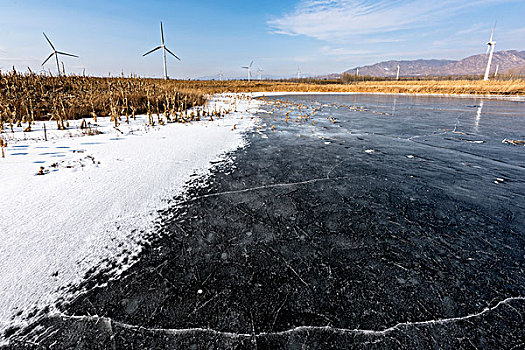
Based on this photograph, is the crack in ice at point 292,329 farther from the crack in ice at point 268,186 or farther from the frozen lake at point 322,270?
the crack in ice at point 268,186

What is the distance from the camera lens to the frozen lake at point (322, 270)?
55.1 inches

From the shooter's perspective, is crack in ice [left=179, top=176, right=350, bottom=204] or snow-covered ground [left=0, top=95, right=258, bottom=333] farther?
crack in ice [left=179, top=176, right=350, bottom=204]

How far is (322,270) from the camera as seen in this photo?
6.17 ft

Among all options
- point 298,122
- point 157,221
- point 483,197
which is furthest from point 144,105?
point 483,197

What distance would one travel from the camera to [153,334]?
1.38 m

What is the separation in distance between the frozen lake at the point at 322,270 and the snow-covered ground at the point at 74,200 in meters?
0.27

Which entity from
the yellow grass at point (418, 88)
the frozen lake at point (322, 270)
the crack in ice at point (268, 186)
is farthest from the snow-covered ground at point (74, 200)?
the yellow grass at point (418, 88)

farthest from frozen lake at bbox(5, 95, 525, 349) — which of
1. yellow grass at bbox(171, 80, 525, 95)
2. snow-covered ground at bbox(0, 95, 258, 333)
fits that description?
yellow grass at bbox(171, 80, 525, 95)

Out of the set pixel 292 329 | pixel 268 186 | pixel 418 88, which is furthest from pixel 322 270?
pixel 418 88

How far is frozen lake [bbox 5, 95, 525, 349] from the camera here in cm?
140

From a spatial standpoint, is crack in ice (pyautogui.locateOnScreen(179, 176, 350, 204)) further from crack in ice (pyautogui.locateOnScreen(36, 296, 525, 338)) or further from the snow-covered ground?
crack in ice (pyautogui.locateOnScreen(36, 296, 525, 338))

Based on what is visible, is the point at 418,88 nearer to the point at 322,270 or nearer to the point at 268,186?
the point at 268,186

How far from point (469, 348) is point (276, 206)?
6.23ft

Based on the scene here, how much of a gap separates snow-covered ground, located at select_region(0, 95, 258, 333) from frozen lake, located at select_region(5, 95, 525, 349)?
265mm
